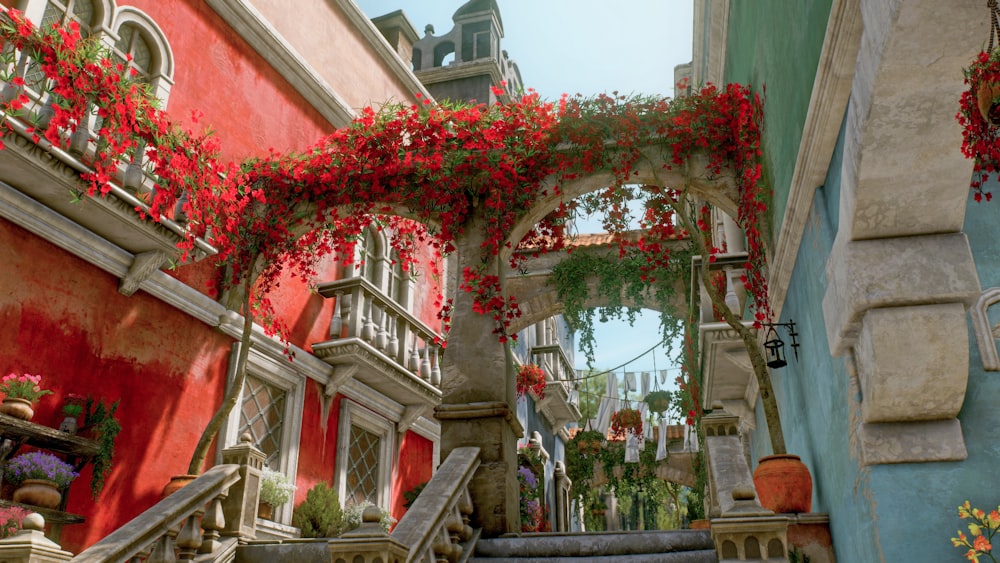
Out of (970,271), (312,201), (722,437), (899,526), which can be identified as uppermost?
(312,201)

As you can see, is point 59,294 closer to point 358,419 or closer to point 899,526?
point 358,419

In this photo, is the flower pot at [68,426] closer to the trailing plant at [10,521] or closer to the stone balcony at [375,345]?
the trailing plant at [10,521]

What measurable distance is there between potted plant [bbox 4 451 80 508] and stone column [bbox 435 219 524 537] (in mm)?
3298

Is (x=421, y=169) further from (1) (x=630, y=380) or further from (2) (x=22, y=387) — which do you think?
(1) (x=630, y=380)

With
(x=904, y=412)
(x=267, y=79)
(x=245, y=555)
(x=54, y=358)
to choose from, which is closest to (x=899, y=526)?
(x=904, y=412)

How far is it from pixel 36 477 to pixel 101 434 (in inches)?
41.8

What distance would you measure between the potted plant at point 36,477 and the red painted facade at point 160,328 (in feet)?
2.39

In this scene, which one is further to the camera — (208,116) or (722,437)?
(208,116)

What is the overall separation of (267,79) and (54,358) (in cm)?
553

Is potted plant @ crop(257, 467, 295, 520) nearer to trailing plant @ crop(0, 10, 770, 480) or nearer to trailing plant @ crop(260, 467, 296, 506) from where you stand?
trailing plant @ crop(260, 467, 296, 506)

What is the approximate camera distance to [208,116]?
10039mm

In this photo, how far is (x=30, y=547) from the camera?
4.75 m

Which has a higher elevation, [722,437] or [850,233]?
[850,233]

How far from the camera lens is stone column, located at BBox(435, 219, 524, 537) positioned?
6.76 meters
